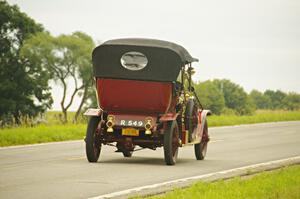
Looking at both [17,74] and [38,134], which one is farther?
[17,74]

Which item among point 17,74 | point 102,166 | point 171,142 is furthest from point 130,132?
point 17,74

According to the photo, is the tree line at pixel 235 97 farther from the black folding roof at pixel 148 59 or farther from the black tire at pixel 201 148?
the black folding roof at pixel 148 59

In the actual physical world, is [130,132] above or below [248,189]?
above

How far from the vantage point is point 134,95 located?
1975 cm

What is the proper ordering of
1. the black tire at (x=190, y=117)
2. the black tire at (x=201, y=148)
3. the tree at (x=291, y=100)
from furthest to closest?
the tree at (x=291, y=100) < the black tire at (x=201, y=148) < the black tire at (x=190, y=117)

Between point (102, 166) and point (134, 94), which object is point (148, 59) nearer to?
point (134, 94)

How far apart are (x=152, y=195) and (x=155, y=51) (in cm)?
667

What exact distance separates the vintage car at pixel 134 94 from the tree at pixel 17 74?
5456 centimetres

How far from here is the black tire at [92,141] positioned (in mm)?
19609

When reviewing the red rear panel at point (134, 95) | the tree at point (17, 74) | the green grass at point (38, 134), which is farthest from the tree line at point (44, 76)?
the red rear panel at point (134, 95)

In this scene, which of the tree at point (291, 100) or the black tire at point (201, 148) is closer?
the black tire at point (201, 148)

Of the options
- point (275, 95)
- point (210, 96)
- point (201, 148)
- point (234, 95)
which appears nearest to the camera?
point (201, 148)

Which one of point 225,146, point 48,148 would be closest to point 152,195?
point 48,148

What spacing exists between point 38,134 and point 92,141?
9752mm
